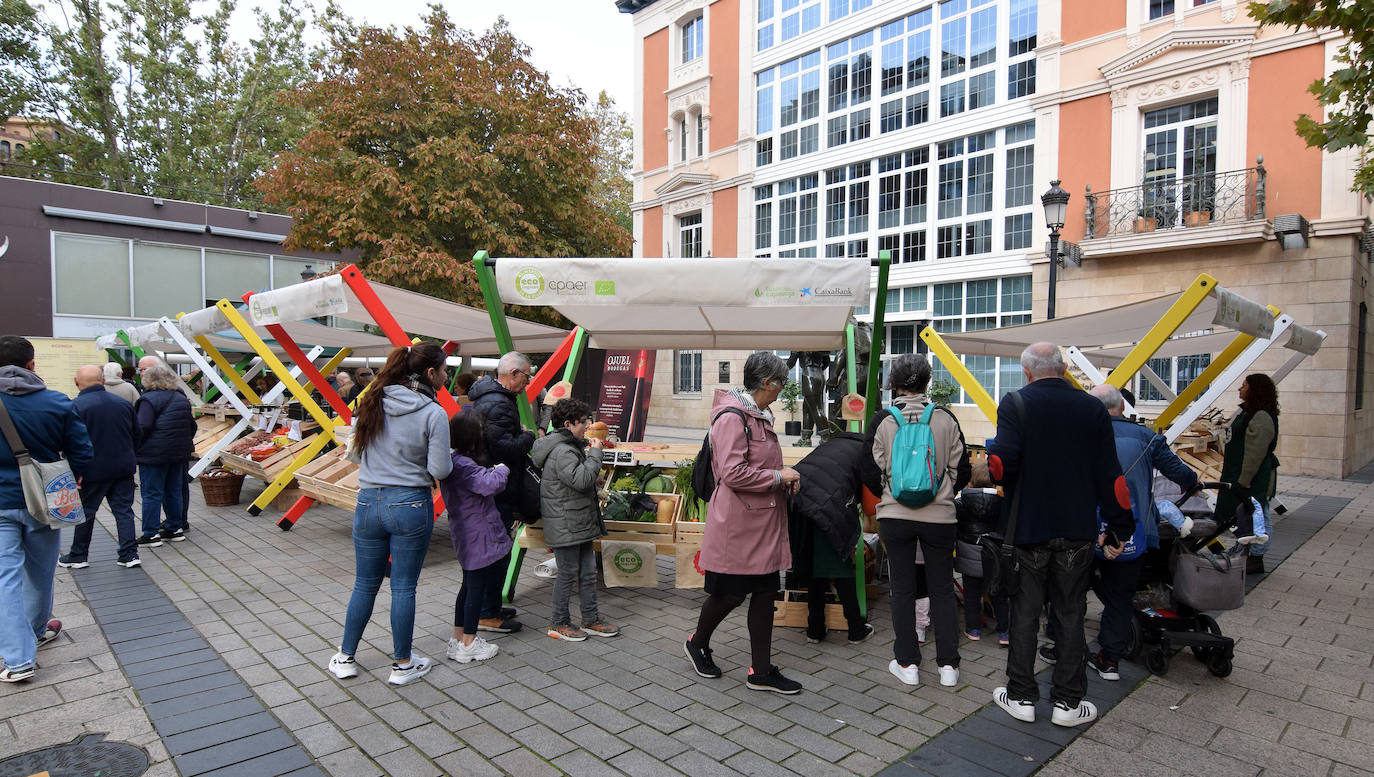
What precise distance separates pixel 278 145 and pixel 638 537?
30.8m

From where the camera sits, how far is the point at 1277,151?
44.4ft

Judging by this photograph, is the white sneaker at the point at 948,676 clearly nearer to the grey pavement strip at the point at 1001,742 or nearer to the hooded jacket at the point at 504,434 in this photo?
the grey pavement strip at the point at 1001,742

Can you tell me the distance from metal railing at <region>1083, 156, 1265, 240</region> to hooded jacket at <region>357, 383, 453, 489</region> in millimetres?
15111

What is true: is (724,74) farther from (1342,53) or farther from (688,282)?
(688,282)

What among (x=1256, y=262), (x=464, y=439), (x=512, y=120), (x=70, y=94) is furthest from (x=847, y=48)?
(x=70, y=94)

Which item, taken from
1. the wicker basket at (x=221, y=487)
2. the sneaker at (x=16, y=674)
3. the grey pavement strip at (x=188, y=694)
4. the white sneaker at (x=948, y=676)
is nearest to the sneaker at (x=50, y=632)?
the grey pavement strip at (x=188, y=694)

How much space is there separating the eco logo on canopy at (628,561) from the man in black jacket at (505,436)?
0.94 metres

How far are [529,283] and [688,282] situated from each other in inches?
41.3

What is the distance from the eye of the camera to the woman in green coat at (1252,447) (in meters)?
6.20

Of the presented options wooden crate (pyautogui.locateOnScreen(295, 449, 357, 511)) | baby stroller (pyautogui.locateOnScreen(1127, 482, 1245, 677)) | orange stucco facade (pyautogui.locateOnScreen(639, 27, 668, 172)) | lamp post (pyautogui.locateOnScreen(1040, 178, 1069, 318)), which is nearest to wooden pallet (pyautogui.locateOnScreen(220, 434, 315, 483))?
wooden crate (pyautogui.locateOnScreen(295, 449, 357, 511))

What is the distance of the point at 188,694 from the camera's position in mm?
3830

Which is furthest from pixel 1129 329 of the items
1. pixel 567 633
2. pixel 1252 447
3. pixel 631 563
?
pixel 567 633

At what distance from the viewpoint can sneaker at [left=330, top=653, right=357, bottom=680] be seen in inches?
156

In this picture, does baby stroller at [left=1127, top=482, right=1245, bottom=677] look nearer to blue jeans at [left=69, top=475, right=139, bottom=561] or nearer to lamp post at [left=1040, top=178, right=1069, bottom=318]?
lamp post at [left=1040, top=178, right=1069, bottom=318]
